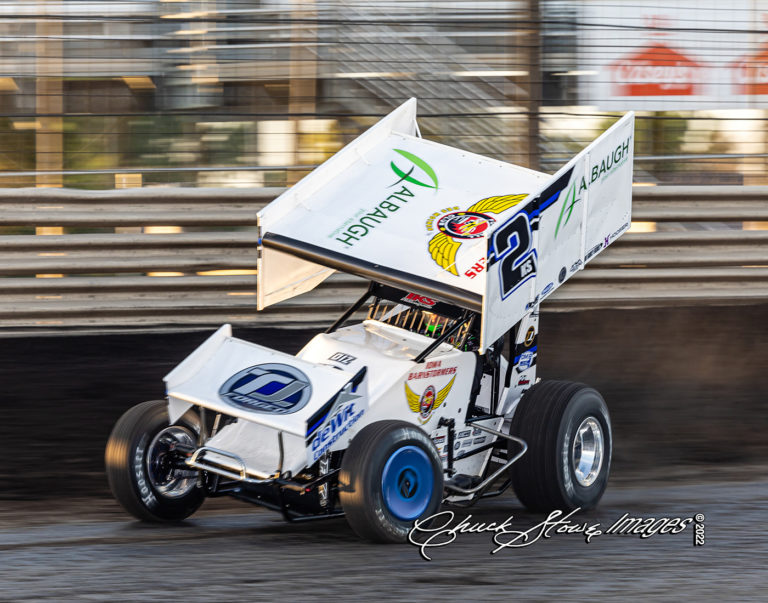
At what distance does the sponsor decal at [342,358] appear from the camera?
6379 millimetres

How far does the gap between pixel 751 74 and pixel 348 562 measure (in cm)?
736

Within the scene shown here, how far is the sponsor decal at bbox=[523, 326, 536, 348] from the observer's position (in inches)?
280

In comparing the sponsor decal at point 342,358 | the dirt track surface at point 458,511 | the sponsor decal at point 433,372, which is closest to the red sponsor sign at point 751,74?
the dirt track surface at point 458,511

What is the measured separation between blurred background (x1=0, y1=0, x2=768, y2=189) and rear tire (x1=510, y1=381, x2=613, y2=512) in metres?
4.21

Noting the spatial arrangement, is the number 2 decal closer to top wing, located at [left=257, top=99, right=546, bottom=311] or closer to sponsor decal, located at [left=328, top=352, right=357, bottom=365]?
top wing, located at [left=257, top=99, right=546, bottom=311]

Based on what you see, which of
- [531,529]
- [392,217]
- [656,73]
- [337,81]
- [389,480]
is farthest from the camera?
[656,73]

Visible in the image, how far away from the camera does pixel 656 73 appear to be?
1067 cm

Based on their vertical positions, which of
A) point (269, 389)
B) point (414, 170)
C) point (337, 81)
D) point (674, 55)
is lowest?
point (269, 389)

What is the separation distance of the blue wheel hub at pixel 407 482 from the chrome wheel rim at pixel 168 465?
4.06 ft

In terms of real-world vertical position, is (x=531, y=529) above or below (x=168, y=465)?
below

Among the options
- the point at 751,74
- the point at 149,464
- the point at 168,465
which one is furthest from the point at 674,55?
the point at 149,464

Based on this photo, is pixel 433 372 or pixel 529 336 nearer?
pixel 433 372

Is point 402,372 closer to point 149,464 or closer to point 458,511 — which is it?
point 458,511

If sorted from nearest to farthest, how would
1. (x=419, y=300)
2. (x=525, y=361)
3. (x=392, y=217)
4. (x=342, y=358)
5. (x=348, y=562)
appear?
1. (x=348, y=562)
2. (x=342, y=358)
3. (x=392, y=217)
4. (x=419, y=300)
5. (x=525, y=361)
